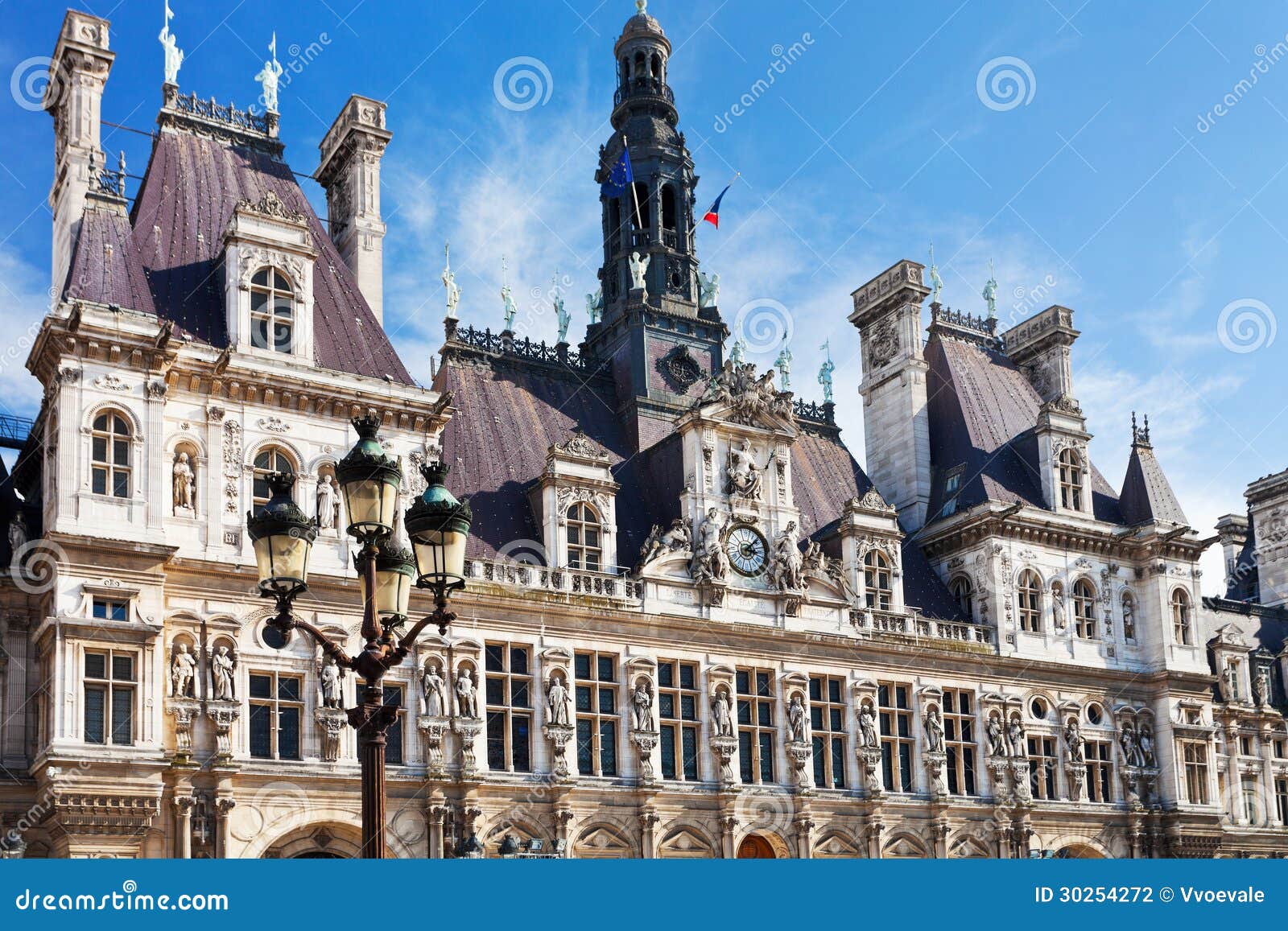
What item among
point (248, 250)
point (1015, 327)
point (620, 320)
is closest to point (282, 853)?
point (248, 250)

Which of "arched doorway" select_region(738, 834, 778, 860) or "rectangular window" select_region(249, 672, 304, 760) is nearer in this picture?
"rectangular window" select_region(249, 672, 304, 760)

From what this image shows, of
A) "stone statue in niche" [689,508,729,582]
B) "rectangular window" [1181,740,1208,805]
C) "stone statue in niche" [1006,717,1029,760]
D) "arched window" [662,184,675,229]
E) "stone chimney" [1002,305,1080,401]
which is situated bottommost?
"rectangular window" [1181,740,1208,805]

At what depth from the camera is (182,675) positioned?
32.4 m

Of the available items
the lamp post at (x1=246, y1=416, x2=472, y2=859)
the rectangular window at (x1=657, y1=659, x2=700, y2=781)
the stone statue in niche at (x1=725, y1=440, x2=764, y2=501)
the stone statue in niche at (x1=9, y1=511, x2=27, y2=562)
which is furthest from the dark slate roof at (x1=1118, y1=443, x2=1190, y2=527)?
the lamp post at (x1=246, y1=416, x2=472, y2=859)

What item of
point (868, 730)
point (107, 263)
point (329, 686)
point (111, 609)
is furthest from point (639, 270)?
point (111, 609)

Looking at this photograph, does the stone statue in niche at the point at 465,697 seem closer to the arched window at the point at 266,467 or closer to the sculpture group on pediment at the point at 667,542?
the sculpture group on pediment at the point at 667,542

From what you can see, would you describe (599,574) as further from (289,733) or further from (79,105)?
(79,105)

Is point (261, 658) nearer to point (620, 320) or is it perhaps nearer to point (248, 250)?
point (248, 250)

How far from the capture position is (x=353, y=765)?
34.2 metres

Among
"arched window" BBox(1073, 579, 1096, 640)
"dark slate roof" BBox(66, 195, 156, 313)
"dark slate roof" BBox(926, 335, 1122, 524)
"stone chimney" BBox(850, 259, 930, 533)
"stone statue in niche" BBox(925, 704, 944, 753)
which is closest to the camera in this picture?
"dark slate roof" BBox(66, 195, 156, 313)

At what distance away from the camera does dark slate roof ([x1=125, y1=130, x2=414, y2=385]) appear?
3625 centimetres

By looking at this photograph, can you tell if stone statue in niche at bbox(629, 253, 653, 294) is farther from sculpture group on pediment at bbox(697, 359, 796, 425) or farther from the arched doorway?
the arched doorway

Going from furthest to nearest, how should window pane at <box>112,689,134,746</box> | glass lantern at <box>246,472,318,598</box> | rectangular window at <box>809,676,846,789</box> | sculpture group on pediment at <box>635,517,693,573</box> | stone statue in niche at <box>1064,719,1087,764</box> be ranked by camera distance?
stone statue in niche at <box>1064,719,1087,764</box>, rectangular window at <box>809,676,846,789</box>, sculpture group on pediment at <box>635,517,693,573</box>, window pane at <box>112,689,134,746</box>, glass lantern at <box>246,472,318,598</box>

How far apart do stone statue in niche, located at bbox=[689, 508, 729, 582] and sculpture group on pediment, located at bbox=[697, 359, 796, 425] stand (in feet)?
10.0
